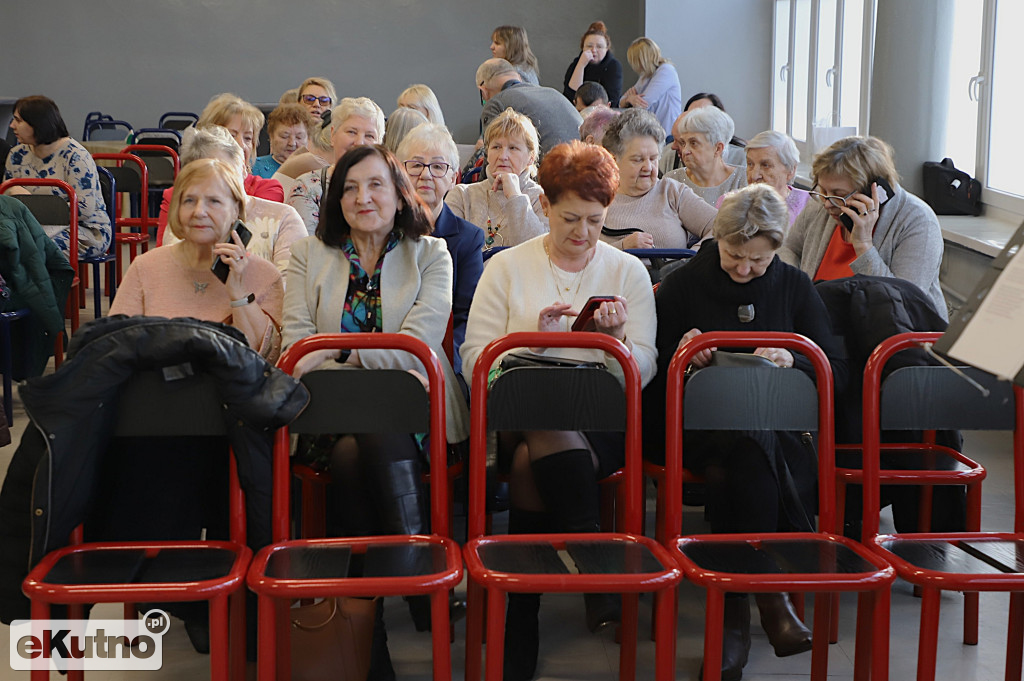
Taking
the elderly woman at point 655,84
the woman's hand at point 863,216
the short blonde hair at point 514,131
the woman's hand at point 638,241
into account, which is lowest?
the woman's hand at point 638,241

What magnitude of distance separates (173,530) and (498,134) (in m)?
2.15

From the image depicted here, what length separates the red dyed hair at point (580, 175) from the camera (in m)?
2.56

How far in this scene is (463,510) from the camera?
333 centimetres

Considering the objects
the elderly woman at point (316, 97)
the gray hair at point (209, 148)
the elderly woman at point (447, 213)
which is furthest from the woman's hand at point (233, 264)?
the elderly woman at point (316, 97)

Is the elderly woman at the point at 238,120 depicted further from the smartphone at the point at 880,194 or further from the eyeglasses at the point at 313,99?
the smartphone at the point at 880,194

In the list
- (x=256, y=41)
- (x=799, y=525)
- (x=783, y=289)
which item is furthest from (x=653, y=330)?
(x=256, y=41)

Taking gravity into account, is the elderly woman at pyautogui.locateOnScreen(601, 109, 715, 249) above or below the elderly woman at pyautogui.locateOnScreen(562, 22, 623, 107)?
below

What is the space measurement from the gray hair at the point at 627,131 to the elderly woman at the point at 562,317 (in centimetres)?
137

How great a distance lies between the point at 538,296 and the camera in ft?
8.61

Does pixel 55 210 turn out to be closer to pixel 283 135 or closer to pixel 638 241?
pixel 283 135

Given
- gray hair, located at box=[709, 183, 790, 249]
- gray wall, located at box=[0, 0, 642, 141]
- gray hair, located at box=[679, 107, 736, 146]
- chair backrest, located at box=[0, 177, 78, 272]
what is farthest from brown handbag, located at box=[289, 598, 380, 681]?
gray wall, located at box=[0, 0, 642, 141]

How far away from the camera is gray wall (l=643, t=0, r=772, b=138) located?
9.73 m

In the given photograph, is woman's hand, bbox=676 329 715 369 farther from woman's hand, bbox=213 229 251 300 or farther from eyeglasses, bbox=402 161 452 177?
eyeglasses, bbox=402 161 452 177

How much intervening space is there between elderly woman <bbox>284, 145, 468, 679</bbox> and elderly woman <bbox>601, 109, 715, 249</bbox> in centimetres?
136
